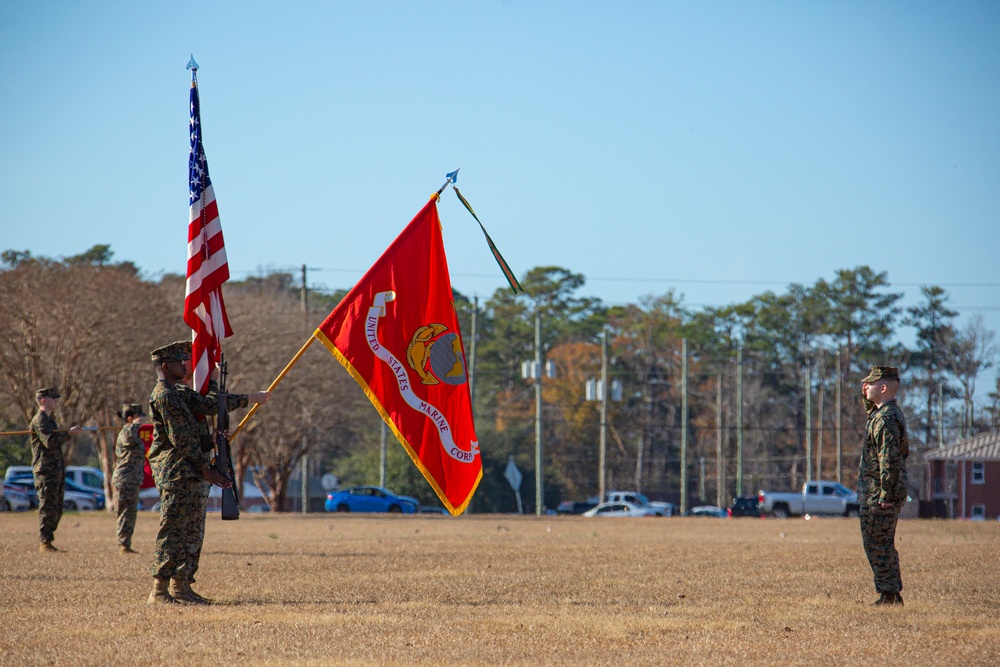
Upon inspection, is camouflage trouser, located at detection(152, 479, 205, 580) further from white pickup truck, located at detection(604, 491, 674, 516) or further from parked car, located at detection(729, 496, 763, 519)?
white pickup truck, located at detection(604, 491, 674, 516)

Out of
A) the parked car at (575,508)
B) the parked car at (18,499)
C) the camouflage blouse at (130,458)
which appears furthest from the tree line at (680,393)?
the camouflage blouse at (130,458)

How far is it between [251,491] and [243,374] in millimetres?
47184

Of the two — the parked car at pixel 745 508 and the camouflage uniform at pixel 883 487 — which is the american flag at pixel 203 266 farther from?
the parked car at pixel 745 508

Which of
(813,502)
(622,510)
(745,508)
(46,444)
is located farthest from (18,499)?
(46,444)

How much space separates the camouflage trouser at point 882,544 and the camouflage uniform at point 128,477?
9966mm

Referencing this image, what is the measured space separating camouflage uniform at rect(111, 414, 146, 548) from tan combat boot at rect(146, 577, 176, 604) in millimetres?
6312

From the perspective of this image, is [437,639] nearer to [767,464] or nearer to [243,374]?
[243,374]

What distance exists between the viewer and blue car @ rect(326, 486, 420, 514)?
5316cm

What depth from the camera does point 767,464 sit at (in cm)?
8269

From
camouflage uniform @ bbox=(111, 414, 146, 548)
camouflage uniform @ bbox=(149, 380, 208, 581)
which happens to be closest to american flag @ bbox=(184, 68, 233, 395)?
camouflage uniform @ bbox=(149, 380, 208, 581)

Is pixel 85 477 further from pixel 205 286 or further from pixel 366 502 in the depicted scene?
pixel 205 286

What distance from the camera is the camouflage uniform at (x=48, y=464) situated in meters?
15.4

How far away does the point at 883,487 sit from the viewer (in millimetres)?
10023

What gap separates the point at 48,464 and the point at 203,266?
6.11 m
